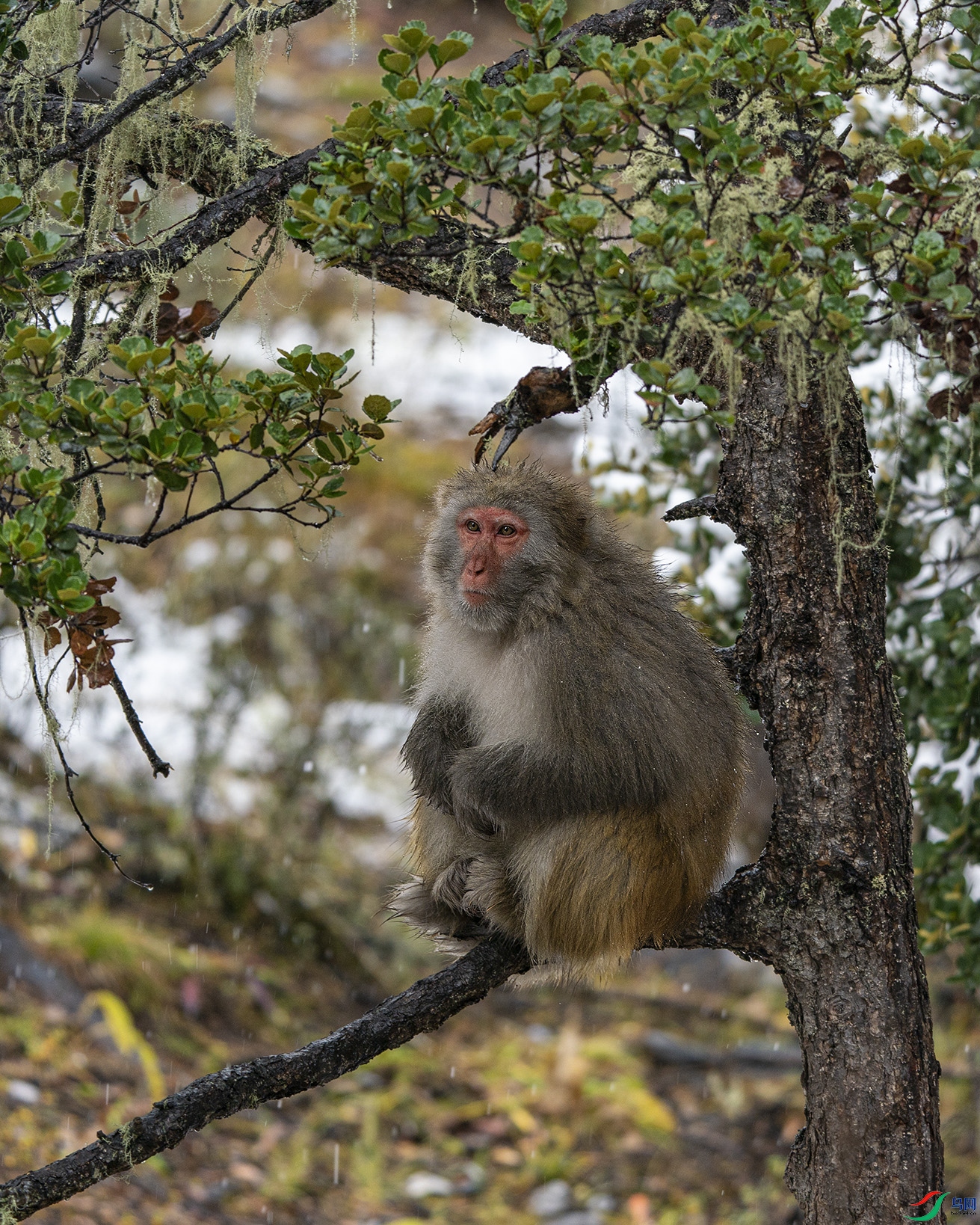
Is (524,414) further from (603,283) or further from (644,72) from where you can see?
(644,72)

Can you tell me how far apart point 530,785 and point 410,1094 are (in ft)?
12.4

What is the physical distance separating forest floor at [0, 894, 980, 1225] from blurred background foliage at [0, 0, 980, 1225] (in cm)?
2

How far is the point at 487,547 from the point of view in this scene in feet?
10.6

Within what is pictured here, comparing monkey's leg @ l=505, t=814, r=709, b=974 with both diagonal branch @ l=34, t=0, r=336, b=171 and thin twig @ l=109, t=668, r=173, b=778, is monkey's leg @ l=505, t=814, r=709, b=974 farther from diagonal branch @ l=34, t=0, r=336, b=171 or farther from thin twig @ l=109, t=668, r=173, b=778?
diagonal branch @ l=34, t=0, r=336, b=171

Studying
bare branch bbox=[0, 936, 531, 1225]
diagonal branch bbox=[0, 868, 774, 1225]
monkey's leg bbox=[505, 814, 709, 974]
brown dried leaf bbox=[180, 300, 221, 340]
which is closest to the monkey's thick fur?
monkey's leg bbox=[505, 814, 709, 974]

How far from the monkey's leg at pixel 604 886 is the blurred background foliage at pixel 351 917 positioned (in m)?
0.79

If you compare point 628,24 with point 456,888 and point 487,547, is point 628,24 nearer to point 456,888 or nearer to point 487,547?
point 487,547

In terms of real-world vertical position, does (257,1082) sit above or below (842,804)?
below

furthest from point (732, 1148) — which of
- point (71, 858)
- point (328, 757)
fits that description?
point (71, 858)

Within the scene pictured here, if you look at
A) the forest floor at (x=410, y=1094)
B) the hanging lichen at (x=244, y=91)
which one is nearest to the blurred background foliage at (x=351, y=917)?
the forest floor at (x=410, y=1094)

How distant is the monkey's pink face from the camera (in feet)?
10.5

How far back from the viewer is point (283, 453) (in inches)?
94.7

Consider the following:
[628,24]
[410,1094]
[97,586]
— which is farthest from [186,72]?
[410,1094]

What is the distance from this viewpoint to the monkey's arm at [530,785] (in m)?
3.07
